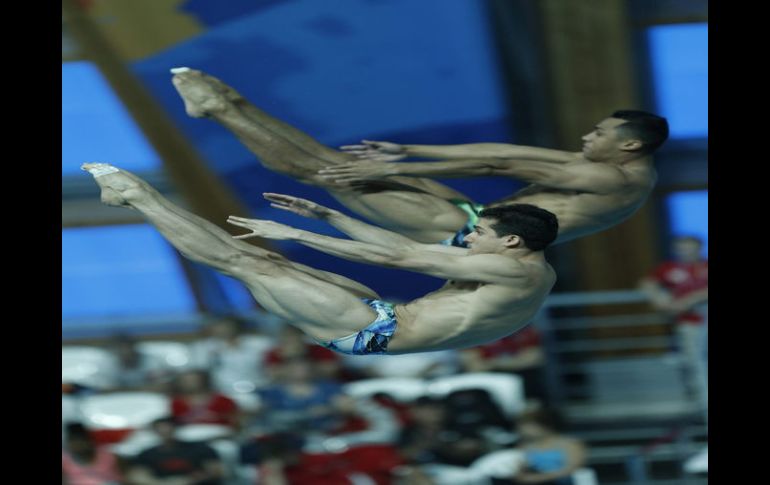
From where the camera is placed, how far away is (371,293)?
586 centimetres

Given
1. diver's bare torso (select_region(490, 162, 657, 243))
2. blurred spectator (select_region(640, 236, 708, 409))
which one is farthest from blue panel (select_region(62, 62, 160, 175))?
diver's bare torso (select_region(490, 162, 657, 243))

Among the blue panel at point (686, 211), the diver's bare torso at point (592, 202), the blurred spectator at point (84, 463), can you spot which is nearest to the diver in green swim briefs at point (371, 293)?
the diver's bare torso at point (592, 202)

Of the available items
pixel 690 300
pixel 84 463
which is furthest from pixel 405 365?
pixel 84 463

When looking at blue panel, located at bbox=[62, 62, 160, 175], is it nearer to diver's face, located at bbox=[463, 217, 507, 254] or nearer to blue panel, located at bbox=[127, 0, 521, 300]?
blue panel, located at bbox=[127, 0, 521, 300]

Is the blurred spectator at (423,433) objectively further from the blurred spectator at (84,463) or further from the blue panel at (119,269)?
the blue panel at (119,269)

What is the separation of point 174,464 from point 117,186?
2.45 m

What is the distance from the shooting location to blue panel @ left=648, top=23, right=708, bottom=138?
383 inches

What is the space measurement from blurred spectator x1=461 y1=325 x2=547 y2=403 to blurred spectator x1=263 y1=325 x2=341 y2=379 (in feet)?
2.48

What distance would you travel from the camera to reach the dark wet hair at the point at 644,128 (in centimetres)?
590

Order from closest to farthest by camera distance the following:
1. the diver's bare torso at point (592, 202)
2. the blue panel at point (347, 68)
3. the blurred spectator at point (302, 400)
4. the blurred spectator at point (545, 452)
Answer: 1. the diver's bare torso at point (592, 202)
2. the blurred spectator at point (545, 452)
3. the blurred spectator at point (302, 400)
4. the blue panel at point (347, 68)

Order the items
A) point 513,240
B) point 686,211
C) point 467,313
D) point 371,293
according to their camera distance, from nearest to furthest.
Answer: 1. point 513,240
2. point 467,313
3. point 371,293
4. point 686,211

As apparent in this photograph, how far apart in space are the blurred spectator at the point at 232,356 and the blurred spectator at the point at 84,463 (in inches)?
29.8

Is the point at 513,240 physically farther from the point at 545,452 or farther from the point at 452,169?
the point at 545,452
